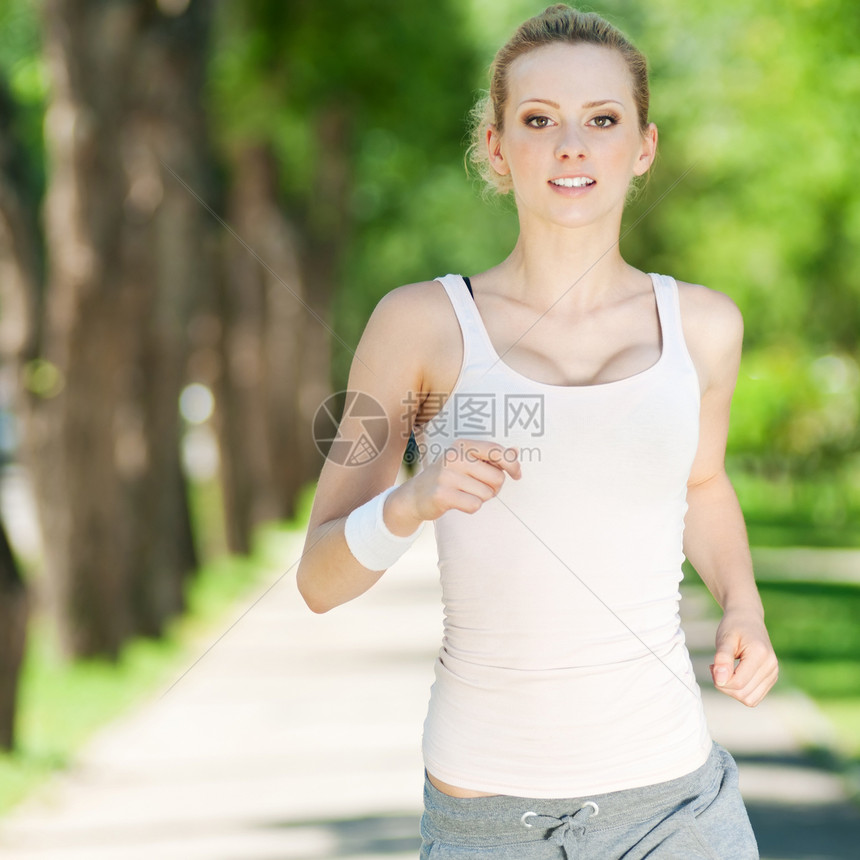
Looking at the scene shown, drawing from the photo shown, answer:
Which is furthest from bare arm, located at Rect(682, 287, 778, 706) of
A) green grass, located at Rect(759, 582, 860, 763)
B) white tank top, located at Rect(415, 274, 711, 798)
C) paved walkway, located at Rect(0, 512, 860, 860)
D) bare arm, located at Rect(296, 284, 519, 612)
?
green grass, located at Rect(759, 582, 860, 763)

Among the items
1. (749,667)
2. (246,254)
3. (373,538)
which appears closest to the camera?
(373,538)

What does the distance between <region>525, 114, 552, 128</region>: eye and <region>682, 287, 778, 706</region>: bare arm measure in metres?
0.36

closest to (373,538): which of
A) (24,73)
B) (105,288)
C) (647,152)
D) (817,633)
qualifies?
(647,152)

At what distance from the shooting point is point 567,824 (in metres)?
2.32

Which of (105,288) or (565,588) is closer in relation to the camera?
(565,588)

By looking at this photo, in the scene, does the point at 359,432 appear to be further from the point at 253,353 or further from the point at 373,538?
the point at 253,353

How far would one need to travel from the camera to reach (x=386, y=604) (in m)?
13.5

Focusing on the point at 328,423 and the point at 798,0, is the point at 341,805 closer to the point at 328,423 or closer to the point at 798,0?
the point at 798,0

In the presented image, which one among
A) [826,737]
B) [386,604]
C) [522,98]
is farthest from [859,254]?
[522,98]

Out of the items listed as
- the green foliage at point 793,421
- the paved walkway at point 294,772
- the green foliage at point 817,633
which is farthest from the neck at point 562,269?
the green foliage at point 793,421

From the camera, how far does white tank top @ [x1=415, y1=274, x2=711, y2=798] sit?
91.4 inches

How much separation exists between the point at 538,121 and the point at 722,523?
2.42 ft

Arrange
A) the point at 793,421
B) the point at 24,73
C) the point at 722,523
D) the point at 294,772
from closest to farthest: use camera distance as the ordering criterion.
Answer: the point at 722,523 < the point at 294,772 < the point at 24,73 < the point at 793,421

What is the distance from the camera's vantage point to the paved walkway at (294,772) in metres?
6.10
